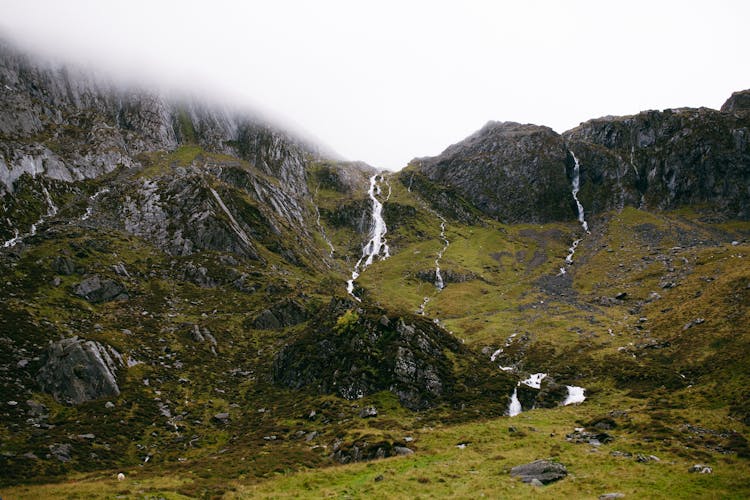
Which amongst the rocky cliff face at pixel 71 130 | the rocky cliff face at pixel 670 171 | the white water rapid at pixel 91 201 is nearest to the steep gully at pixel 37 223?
the rocky cliff face at pixel 71 130

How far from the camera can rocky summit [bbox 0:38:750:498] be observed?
34344 millimetres

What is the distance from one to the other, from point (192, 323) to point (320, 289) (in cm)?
3927

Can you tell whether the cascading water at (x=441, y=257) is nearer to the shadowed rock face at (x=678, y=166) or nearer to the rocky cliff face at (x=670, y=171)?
the rocky cliff face at (x=670, y=171)

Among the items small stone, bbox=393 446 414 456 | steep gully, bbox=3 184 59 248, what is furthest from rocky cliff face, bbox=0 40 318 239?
small stone, bbox=393 446 414 456

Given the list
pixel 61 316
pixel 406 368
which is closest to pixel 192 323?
pixel 61 316

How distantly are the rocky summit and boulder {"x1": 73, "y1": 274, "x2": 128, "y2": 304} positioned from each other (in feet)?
1.15

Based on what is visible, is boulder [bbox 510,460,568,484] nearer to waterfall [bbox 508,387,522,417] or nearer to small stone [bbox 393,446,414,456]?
small stone [bbox 393,446,414,456]

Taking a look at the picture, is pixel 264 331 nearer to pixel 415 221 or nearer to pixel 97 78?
pixel 415 221

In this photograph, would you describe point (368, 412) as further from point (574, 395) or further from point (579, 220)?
Result: point (579, 220)

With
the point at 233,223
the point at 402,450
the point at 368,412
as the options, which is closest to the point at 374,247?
the point at 233,223

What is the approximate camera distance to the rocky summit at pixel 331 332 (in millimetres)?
34344

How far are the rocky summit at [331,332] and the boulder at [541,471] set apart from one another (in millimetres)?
166

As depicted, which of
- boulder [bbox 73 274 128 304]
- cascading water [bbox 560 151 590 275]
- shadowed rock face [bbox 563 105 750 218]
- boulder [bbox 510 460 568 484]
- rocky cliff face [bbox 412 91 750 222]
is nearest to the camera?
boulder [bbox 510 460 568 484]

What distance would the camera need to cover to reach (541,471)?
2745 cm
